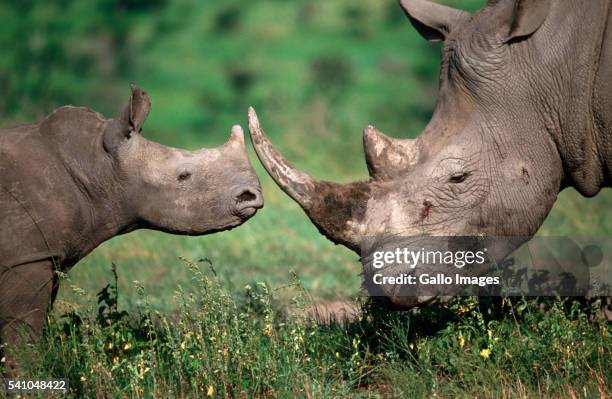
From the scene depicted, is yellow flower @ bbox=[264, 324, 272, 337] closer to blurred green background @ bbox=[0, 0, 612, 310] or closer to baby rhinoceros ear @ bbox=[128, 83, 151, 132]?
baby rhinoceros ear @ bbox=[128, 83, 151, 132]

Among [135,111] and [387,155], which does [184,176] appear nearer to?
[135,111]

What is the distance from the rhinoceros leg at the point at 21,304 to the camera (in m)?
5.41

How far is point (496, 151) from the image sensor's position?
5.86 metres

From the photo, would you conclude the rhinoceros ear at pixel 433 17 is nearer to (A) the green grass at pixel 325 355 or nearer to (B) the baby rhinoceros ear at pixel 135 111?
(A) the green grass at pixel 325 355

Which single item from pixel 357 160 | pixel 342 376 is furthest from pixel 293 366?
pixel 357 160

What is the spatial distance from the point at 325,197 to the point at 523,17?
1.40 meters

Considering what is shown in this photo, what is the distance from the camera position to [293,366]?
5.45 metres

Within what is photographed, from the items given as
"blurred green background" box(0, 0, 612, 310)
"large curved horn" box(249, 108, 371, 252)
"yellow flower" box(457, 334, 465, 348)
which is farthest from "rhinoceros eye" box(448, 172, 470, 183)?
"blurred green background" box(0, 0, 612, 310)

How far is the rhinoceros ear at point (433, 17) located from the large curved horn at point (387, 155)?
2.63 feet

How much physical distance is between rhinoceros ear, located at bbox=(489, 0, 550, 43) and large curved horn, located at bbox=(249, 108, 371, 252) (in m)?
1.12

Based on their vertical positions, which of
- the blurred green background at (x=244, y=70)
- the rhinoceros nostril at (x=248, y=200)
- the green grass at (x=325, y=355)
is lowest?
the green grass at (x=325, y=355)

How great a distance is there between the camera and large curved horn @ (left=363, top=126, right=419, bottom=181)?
593cm

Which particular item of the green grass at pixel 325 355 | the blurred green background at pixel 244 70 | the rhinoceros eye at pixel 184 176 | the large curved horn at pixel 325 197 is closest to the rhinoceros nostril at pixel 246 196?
the large curved horn at pixel 325 197

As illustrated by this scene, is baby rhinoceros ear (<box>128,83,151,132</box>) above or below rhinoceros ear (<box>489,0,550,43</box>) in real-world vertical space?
below
